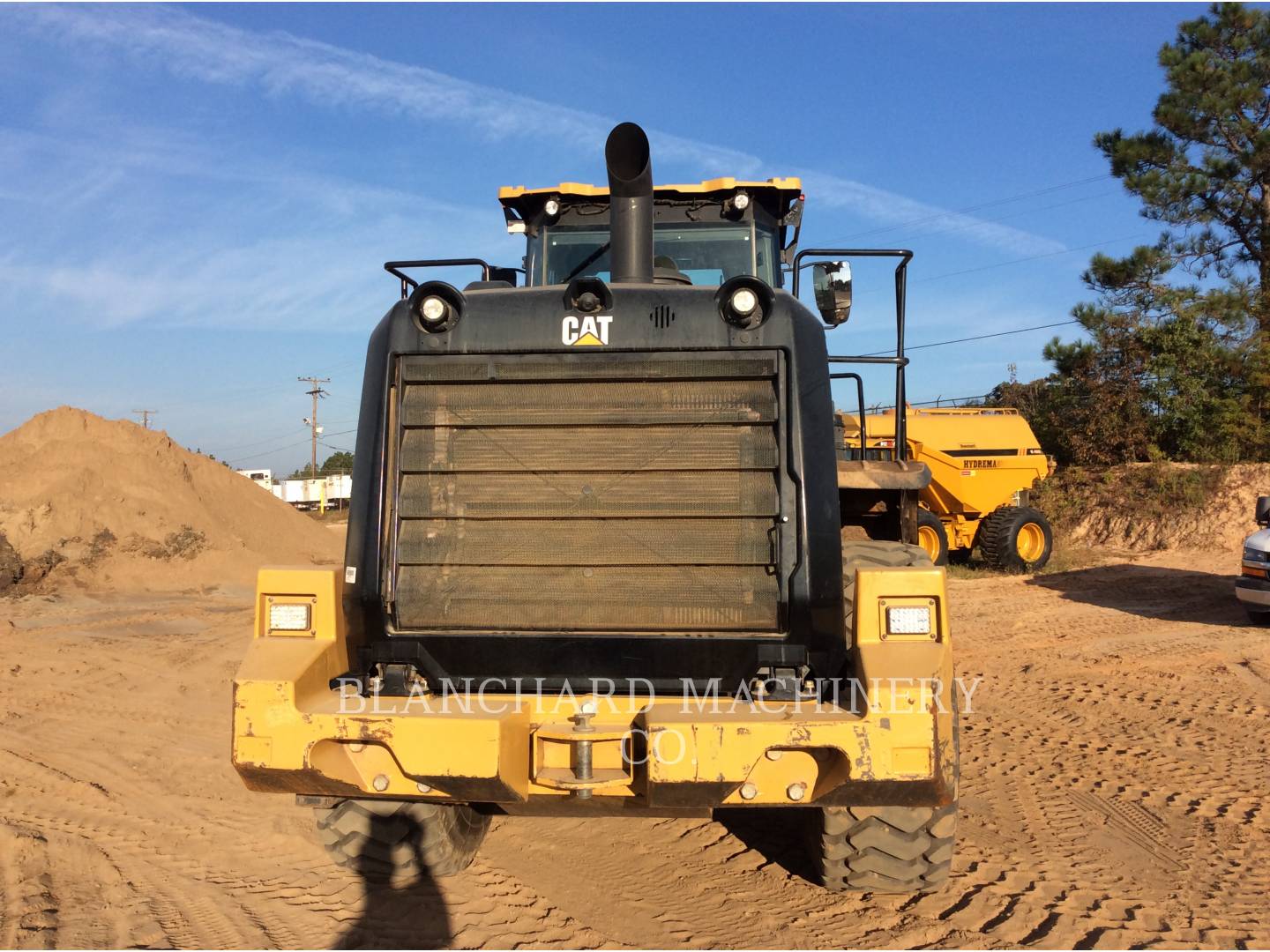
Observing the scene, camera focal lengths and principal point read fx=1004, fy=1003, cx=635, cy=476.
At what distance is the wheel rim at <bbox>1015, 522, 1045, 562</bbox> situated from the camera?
16547 mm

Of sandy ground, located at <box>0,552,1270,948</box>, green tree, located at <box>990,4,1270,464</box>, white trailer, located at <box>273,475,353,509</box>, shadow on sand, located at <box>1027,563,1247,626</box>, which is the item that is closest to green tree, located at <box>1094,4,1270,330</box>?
green tree, located at <box>990,4,1270,464</box>

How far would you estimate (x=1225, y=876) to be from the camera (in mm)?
4375

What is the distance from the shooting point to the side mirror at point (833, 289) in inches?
185

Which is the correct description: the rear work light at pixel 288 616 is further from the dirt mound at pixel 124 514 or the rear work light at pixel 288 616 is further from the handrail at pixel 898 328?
the dirt mound at pixel 124 514

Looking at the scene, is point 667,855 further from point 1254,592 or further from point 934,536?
point 934,536

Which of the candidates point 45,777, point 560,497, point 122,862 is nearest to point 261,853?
point 122,862

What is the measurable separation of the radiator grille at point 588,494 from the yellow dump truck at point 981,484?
490 inches

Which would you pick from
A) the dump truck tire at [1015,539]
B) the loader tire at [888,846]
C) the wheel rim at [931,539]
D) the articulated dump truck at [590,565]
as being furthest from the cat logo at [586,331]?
the dump truck tire at [1015,539]

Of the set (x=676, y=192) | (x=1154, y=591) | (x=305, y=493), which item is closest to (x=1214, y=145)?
(x=1154, y=591)

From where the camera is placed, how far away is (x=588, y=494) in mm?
3752

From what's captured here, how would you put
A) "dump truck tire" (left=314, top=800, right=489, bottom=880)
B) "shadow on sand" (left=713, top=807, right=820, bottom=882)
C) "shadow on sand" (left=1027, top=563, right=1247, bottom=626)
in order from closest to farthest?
"dump truck tire" (left=314, top=800, right=489, bottom=880) < "shadow on sand" (left=713, top=807, right=820, bottom=882) < "shadow on sand" (left=1027, top=563, right=1247, bottom=626)

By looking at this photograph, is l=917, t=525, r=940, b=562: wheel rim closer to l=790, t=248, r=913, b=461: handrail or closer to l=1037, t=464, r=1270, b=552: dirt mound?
l=1037, t=464, r=1270, b=552: dirt mound

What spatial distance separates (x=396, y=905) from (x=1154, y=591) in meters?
13.1

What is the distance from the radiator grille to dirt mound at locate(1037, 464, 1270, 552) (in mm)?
17652
